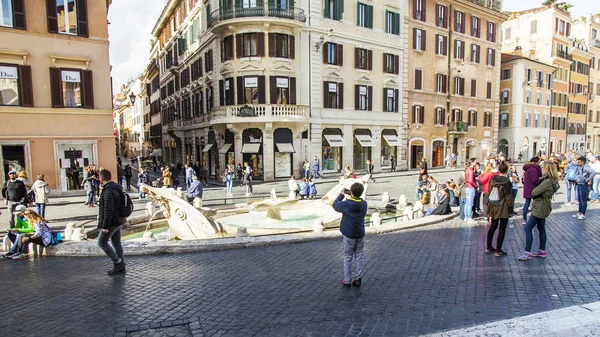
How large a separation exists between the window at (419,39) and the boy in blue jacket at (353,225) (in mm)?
31770

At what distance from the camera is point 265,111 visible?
2580 cm

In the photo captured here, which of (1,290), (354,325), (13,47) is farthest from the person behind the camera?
(13,47)

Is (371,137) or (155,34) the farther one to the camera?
(155,34)

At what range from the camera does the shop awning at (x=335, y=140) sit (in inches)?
1141

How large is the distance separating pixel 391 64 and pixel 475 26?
1294 cm

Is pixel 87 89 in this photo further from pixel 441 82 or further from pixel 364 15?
pixel 441 82

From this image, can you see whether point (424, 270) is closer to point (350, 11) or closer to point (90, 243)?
point (90, 243)

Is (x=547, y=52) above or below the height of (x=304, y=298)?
above

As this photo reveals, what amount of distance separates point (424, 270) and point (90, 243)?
6522 mm

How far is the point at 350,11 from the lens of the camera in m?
29.4

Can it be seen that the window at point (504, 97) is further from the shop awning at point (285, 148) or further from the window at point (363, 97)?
the shop awning at point (285, 148)

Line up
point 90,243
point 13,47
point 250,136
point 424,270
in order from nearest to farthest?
point 424,270
point 90,243
point 13,47
point 250,136

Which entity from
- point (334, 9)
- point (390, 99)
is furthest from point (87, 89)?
point (390, 99)

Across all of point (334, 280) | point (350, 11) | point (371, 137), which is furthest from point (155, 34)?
point (334, 280)
